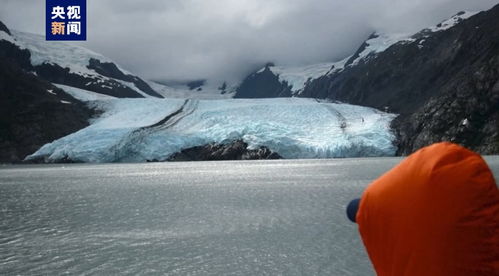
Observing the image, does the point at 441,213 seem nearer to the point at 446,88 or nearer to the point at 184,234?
the point at 184,234

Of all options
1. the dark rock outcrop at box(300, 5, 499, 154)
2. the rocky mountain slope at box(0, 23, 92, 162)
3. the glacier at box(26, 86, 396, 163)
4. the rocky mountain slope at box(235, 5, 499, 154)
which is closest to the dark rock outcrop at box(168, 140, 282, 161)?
the glacier at box(26, 86, 396, 163)

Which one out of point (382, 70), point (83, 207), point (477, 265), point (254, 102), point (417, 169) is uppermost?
point (382, 70)

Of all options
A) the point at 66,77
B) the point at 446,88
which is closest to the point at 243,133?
the point at 446,88

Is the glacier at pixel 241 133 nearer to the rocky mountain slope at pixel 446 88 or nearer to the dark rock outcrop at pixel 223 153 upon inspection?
the dark rock outcrop at pixel 223 153

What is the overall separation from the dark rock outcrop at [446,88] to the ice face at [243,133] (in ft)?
24.6

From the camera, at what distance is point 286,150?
92125mm

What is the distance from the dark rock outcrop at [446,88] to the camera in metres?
87.1

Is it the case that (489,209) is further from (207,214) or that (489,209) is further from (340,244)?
(207,214)

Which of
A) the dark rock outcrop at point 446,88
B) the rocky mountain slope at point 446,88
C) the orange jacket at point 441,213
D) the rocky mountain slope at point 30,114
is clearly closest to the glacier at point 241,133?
the rocky mountain slope at point 446,88

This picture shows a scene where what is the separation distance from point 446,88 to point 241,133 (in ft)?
153

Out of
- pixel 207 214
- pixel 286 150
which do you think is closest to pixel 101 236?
pixel 207 214

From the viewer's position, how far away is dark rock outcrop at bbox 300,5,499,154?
8706 centimetres

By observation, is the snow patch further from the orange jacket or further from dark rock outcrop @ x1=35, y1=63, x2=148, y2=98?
the orange jacket

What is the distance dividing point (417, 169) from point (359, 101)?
656ft
